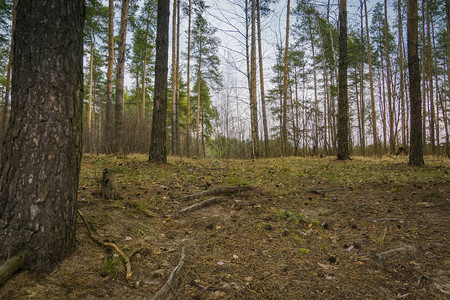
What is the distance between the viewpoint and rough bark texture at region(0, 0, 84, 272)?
1708 millimetres

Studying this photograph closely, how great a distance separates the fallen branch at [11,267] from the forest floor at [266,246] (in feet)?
0.15

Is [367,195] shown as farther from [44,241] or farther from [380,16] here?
[380,16]

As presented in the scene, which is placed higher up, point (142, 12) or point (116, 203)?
point (142, 12)

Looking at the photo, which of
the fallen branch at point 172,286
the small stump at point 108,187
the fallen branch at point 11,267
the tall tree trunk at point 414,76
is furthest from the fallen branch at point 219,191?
the tall tree trunk at point 414,76

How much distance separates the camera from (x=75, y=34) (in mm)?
1957

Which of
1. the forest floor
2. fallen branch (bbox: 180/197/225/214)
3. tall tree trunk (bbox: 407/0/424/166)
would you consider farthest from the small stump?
tall tree trunk (bbox: 407/0/424/166)

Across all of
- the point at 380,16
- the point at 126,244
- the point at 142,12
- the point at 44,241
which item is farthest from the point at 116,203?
the point at 380,16

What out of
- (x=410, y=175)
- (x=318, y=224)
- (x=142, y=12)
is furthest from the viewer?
(x=142, y=12)

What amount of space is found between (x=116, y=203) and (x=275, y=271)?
8.23 ft

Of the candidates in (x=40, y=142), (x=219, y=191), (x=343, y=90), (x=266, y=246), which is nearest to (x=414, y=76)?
(x=343, y=90)

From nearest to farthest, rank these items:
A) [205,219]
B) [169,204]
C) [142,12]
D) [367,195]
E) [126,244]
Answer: [126,244]
[205,219]
[169,204]
[367,195]
[142,12]

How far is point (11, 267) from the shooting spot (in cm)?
152

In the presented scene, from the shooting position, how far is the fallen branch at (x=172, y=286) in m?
1.68

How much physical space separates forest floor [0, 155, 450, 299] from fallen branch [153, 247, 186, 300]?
0.19 ft
